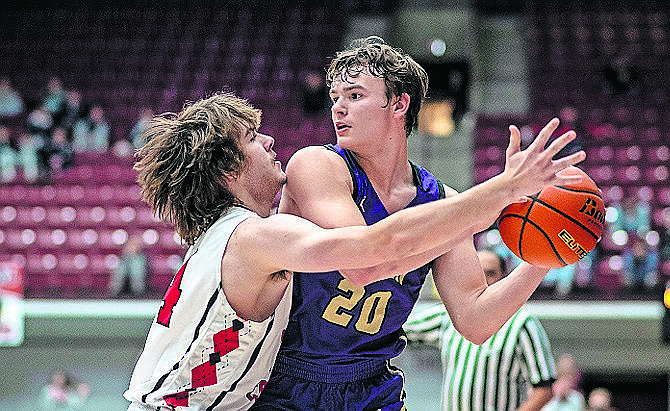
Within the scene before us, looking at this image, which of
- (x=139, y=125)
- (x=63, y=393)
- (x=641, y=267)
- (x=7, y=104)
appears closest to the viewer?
(x=63, y=393)

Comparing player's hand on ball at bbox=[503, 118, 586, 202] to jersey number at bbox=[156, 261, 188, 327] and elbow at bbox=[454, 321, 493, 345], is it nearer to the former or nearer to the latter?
elbow at bbox=[454, 321, 493, 345]

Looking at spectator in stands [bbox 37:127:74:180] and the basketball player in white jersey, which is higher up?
the basketball player in white jersey

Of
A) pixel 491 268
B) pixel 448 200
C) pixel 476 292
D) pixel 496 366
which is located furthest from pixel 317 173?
pixel 496 366

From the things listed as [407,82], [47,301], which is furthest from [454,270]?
[47,301]

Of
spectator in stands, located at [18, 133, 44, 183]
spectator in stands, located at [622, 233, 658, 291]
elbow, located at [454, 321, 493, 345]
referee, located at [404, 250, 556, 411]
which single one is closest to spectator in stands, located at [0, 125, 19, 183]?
spectator in stands, located at [18, 133, 44, 183]

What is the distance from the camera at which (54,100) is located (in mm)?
Answer: 16203

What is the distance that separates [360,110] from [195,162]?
67cm

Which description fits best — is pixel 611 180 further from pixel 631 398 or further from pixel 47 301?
pixel 47 301

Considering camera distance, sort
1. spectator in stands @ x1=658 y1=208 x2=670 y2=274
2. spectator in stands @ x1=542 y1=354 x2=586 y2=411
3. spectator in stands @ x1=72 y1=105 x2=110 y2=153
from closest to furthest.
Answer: spectator in stands @ x1=542 y1=354 x2=586 y2=411
spectator in stands @ x1=658 y1=208 x2=670 y2=274
spectator in stands @ x1=72 y1=105 x2=110 y2=153

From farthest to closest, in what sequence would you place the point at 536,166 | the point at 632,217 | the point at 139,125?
the point at 139,125 < the point at 632,217 < the point at 536,166

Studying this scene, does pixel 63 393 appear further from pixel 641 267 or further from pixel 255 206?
pixel 255 206

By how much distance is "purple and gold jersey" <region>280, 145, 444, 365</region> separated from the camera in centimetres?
368

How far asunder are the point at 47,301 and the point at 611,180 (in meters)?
8.34

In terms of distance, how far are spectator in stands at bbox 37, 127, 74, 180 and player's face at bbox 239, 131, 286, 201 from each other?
1226 centimetres
